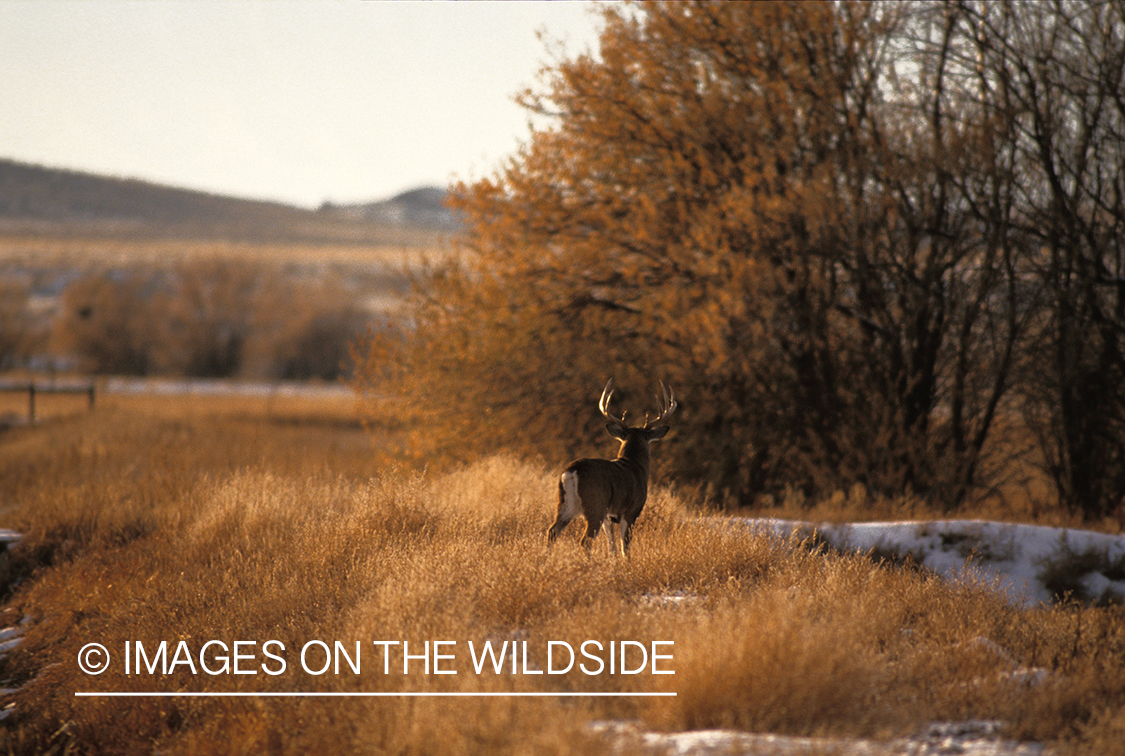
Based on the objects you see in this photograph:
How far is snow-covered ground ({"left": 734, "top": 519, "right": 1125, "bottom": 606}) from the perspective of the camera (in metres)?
10.4

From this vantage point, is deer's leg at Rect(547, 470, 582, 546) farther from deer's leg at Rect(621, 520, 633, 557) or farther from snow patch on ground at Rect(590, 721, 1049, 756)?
snow patch on ground at Rect(590, 721, 1049, 756)

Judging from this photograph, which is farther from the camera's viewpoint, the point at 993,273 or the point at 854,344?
the point at 854,344

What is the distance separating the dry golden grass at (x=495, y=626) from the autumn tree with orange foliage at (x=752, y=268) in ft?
16.0

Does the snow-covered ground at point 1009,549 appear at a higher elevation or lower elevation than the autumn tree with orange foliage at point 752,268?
lower

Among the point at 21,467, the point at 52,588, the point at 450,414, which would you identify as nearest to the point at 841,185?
the point at 450,414

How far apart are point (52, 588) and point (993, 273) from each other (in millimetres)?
13055

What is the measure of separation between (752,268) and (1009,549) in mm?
5774

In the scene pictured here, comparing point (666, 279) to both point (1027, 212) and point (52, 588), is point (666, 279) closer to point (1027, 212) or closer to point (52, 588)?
point (1027, 212)

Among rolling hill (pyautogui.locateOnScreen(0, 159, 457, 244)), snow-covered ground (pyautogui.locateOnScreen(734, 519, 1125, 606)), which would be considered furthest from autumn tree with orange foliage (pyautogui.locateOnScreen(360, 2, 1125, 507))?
rolling hill (pyautogui.locateOnScreen(0, 159, 457, 244))

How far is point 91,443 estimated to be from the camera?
20266mm
